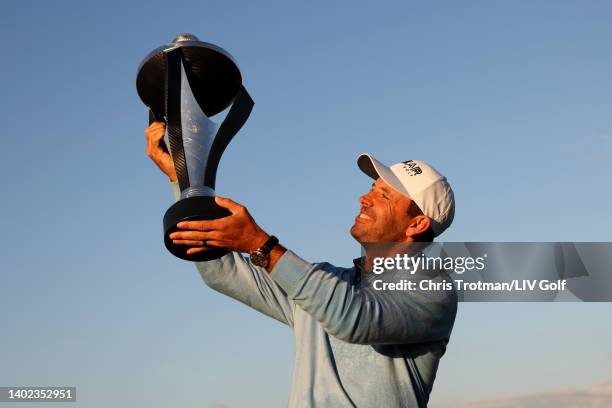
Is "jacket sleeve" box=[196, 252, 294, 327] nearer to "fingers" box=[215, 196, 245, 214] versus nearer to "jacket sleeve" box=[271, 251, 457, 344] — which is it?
"jacket sleeve" box=[271, 251, 457, 344]

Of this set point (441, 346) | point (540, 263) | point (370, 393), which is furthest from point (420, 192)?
point (540, 263)

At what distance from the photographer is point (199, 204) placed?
4.42 metres

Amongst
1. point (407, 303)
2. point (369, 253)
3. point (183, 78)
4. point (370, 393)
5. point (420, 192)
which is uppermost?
point (183, 78)

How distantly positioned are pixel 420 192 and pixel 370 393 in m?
1.43

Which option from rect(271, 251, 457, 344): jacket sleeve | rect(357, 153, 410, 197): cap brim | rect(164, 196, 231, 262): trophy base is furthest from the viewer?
rect(357, 153, 410, 197): cap brim

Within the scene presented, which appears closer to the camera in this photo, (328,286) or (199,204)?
(328,286)

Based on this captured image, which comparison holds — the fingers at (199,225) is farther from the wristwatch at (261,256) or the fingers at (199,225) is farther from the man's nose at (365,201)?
the man's nose at (365,201)

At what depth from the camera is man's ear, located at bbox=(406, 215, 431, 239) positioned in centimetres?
545

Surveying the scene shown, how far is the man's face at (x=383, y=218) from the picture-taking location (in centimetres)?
541

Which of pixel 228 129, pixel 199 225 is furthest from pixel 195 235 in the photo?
pixel 228 129

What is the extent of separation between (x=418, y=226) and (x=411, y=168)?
0.42 m

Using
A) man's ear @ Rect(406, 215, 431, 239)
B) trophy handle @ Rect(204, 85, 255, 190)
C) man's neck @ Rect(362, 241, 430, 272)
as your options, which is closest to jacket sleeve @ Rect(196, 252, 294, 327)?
man's neck @ Rect(362, 241, 430, 272)

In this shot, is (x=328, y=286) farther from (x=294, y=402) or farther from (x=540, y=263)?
(x=540, y=263)

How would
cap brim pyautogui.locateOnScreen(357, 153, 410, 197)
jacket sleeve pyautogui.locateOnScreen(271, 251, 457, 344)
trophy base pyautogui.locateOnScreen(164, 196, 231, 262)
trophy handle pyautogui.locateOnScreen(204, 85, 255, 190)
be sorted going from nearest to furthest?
jacket sleeve pyautogui.locateOnScreen(271, 251, 457, 344), trophy base pyautogui.locateOnScreen(164, 196, 231, 262), trophy handle pyautogui.locateOnScreen(204, 85, 255, 190), cap brim pyautogui.locateOnScreen(357, 153, 410, 197)
